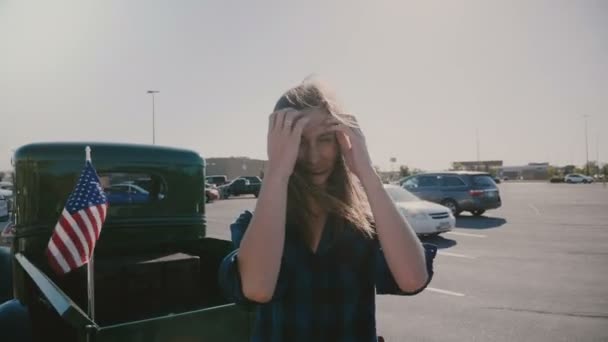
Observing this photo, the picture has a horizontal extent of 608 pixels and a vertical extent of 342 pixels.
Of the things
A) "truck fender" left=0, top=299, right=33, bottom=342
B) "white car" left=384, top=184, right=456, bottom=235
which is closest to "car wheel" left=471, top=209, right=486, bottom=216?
"white car" left=384, top=184, right=456, bottom=235

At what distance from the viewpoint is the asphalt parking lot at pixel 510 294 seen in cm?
450

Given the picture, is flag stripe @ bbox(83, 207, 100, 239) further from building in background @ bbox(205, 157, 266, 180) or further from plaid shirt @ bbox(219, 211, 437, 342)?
building in background @ bbox(205, 157, 266, 180)

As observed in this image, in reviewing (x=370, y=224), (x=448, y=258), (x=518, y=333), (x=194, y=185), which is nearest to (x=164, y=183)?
(x=194, y=185)

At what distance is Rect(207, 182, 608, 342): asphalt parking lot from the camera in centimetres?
450

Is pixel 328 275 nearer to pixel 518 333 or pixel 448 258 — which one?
pixel 518 333

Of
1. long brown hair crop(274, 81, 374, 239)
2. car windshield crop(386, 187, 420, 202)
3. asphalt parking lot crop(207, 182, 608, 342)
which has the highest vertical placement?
long brown hair crop(274, 81, 374, 239)

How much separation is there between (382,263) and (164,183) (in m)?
2.82

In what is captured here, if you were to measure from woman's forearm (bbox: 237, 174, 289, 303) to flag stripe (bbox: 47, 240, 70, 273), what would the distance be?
5.00ft

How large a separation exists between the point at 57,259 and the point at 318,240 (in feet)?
5.32

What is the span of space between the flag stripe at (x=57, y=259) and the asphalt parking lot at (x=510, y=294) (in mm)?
3394

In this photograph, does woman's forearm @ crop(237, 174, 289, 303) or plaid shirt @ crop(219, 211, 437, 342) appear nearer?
woman's forearm @ crop(237, 174, 289, 303)

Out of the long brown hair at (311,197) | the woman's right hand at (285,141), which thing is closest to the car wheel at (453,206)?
the long brown hair at (311,197)

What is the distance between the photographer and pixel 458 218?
1447cm

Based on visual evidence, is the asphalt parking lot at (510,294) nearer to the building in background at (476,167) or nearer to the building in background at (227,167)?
the building in background at (227,167)
